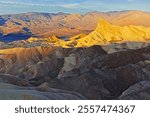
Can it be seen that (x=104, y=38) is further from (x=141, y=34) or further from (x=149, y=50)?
(x=149, y=50)

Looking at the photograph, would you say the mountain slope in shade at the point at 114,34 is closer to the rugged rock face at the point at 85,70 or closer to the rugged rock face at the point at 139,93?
the rugged rock face at the point at 85,70

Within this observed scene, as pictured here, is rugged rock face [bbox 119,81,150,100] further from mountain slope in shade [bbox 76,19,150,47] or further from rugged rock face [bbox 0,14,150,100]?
mountain slope in shade [bbox 76,19,150,47]

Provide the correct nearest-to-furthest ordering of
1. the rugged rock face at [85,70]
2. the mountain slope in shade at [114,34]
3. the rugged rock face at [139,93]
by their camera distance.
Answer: the rugged rock face at [85,70] → the rugged rock face at [139,93] → the mountain slope in shade at [114,34]

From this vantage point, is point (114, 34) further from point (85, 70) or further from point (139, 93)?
point (139, 93)

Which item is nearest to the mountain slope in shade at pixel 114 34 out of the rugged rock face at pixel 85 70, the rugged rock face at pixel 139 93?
the rugged rock face at pixel 85 70

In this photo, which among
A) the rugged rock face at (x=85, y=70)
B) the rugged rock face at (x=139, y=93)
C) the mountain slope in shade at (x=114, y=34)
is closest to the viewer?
the rugged rock face at (x=85, y=70)

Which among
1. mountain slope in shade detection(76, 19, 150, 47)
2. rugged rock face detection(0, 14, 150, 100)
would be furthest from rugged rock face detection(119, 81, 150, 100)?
mountain slope in shade detection(76, 19, 150, 47)

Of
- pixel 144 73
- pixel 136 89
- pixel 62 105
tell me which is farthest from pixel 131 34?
pixel 62 105

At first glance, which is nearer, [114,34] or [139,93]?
[139,93]

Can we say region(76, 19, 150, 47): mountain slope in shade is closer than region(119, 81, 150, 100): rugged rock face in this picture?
No

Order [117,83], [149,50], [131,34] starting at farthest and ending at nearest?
[131,34] → [149,50] → [117,83]

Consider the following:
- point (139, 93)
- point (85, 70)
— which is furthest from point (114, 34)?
point (139, 93)
